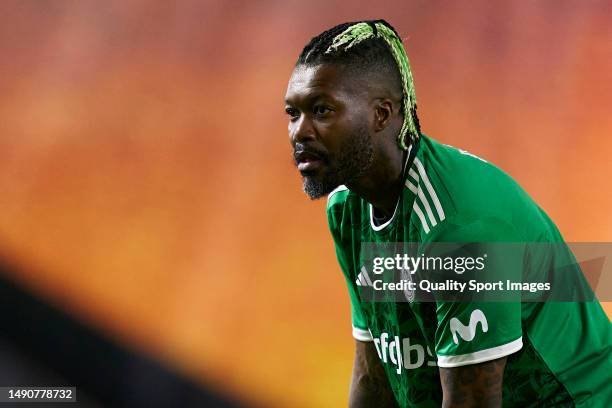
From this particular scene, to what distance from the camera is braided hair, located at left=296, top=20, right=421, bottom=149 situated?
53.7 inches

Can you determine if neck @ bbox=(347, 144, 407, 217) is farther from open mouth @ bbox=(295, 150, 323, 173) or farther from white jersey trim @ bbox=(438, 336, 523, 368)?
white jersey trim @ bbox=(438, 336, 523, 368)

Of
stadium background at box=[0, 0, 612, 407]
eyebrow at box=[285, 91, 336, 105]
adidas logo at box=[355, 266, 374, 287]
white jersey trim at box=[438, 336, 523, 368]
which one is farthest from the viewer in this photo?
stadium background at box=[0, 0, 612, 407]

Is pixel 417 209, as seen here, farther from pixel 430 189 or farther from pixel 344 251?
pixel 344 251

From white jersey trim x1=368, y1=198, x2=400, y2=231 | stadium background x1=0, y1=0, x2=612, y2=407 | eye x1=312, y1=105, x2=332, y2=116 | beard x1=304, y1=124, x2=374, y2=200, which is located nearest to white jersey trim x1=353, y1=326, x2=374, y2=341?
white jersey trim x1=368, y1=198, x2=400, y2=231

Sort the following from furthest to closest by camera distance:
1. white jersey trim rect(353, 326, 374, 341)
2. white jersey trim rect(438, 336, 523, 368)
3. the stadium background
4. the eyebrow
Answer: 1. the stadium background
2. white jersey trim rect(353, 326, 374, 341)
3. the eyebrow
4. white jersey trim rect(438, 336, 523, 368)

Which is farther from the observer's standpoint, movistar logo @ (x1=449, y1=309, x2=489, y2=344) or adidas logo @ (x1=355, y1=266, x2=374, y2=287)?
adidas logo @ (x1=355, y1=266, x2=374, y2=287)

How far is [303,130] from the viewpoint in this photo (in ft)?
4.46

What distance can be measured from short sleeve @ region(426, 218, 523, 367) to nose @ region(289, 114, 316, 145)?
0.25 m

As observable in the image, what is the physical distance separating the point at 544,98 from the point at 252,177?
926 millimetres

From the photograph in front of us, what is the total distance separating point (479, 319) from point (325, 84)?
1.37 ft

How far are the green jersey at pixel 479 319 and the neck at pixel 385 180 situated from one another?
2 centimetres

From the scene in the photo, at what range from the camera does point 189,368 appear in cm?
275

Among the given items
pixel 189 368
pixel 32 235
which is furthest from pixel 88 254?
pixel 189 368

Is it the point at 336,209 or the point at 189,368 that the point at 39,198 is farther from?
the point at 336,209
